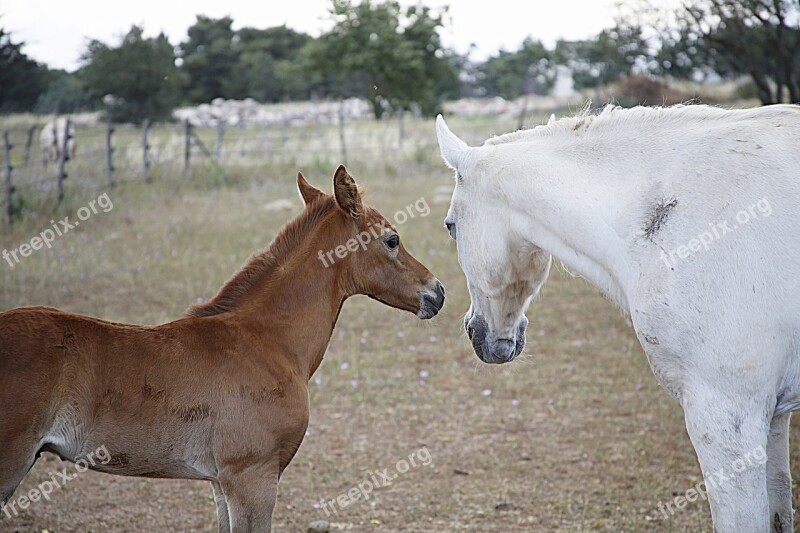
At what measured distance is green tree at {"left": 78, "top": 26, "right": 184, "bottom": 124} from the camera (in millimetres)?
14781

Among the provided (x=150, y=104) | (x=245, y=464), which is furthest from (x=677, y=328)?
(x=150, y=104)

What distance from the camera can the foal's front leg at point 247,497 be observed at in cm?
279

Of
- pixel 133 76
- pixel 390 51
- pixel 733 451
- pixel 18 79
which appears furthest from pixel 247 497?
pixel 390 51

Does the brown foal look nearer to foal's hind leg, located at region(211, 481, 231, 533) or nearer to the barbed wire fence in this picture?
foal's hind leg, located at region(211, 481, 231, 533)

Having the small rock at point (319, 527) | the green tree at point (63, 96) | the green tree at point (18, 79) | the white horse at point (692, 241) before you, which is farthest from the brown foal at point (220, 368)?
the green tree at point (63, 96)

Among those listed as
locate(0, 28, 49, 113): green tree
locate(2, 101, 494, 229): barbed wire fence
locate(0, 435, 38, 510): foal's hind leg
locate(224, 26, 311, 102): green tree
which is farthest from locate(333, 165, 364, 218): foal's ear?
locate(224, 26, 311, 102): green tree

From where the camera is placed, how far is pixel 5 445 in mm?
2500

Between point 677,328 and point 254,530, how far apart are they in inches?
66.4

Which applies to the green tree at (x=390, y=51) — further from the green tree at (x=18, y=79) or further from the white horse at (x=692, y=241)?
the white horse at (x=692, y=241)

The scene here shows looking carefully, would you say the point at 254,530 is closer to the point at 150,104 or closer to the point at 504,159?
the point at 504,159

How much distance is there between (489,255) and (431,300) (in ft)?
1.62

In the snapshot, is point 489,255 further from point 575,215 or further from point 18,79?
point 18,79

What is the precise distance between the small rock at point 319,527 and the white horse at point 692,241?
1.72 metres

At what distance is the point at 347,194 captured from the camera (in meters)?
3.17
